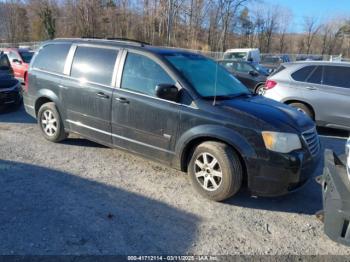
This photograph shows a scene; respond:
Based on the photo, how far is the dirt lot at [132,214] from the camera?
3.18 m

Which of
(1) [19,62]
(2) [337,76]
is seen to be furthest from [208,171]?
(1) [19,62]

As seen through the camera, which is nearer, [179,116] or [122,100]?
[179,116]

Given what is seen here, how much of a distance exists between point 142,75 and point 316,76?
15.4 feet

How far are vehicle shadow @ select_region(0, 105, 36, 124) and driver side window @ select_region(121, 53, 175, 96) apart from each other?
377 cm

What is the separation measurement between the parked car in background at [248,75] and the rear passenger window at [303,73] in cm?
409

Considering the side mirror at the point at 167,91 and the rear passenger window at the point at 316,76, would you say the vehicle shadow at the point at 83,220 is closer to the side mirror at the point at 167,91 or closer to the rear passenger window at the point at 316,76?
the side mirror at the point at 167,91

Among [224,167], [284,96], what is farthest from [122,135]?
[284,96]

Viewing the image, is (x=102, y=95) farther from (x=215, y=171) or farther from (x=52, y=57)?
(x=215, y=171)

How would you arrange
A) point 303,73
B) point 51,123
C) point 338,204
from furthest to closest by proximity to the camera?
point 303,73 < point 51,123 < point 338,204

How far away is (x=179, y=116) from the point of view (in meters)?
4.24

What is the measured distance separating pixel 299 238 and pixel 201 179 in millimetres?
1293

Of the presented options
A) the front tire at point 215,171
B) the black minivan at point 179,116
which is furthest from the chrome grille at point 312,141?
the front tire at point 215,171

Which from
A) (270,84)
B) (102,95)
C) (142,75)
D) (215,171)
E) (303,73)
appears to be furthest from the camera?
(270,84)

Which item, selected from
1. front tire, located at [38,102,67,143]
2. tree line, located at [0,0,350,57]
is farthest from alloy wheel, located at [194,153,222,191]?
tree line, located at [0,0,350,57]
